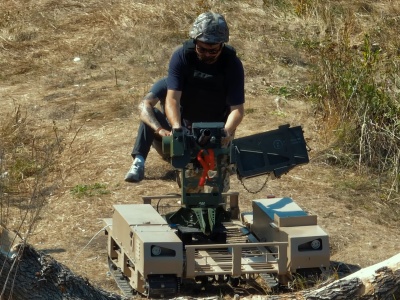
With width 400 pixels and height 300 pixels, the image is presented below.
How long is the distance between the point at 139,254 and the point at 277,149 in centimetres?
138

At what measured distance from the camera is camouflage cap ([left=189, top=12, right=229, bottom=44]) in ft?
24.5

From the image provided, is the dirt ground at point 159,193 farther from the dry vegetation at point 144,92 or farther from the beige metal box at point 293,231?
the beige metal box at point 293,231

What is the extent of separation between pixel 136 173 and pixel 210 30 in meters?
1.82

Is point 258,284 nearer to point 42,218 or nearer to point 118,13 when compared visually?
point 42,218

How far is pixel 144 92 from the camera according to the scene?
40.8 ft

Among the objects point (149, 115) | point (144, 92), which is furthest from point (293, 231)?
point (144, 92)

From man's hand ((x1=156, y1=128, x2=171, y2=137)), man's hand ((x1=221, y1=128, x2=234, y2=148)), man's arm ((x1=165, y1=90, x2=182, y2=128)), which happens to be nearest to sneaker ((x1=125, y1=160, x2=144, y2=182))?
man's hand ((x1=156, y1=128, x2=171, y2=137))

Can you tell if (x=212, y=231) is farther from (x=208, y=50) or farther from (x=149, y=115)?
(x=149, y=115)

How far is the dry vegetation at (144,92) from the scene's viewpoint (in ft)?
28.8

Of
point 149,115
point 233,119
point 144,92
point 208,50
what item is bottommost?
point 144,92

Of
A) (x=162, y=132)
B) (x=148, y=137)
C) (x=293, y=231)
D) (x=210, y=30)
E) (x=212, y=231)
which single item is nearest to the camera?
(x=293, y=231)

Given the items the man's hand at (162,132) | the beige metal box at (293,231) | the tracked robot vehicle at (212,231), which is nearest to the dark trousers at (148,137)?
the man's hand at (162,132)

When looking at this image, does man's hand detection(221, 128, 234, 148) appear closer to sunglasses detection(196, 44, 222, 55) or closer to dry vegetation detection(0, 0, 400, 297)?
sunglasses detection(196, 44, 222, 55)

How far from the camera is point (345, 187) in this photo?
9.55 m
